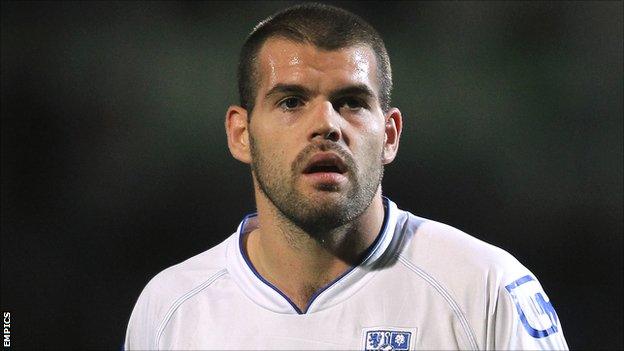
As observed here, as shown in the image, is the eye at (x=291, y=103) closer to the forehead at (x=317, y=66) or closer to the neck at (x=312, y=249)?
the forehead at (x=317, y=66)

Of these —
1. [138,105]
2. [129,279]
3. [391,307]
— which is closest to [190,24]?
[138,105]

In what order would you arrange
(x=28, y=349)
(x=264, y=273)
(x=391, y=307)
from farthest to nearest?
(x=28, y=349), (x=264, y=273), (x=391, y=307)

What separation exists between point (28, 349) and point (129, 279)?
41 cm

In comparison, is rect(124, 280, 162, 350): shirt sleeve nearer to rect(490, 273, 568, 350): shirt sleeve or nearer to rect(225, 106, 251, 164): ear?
rect(225, 106, 251, 164): ear

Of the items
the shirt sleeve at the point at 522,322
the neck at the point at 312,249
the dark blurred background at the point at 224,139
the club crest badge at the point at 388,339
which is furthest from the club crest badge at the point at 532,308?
the dark blurred background at the point at 224,139

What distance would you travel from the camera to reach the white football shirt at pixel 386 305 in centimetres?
196

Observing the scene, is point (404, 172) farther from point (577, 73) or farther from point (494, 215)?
point (577, 73)

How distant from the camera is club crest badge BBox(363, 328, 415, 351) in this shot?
198cm

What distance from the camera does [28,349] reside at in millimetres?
2990

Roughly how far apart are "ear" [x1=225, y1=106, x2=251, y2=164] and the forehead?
17 cm

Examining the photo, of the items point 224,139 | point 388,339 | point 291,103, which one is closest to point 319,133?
point 291,103

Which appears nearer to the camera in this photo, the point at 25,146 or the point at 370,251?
the point at 370,251

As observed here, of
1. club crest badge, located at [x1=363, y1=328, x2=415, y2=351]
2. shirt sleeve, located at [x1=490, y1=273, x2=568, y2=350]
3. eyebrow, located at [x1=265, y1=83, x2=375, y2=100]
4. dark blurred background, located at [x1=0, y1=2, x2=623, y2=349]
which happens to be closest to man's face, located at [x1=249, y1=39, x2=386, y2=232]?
eyebrow, located at [x1=265, y1=83, x2=375, y2=100]

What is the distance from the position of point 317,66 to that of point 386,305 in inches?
22.9
